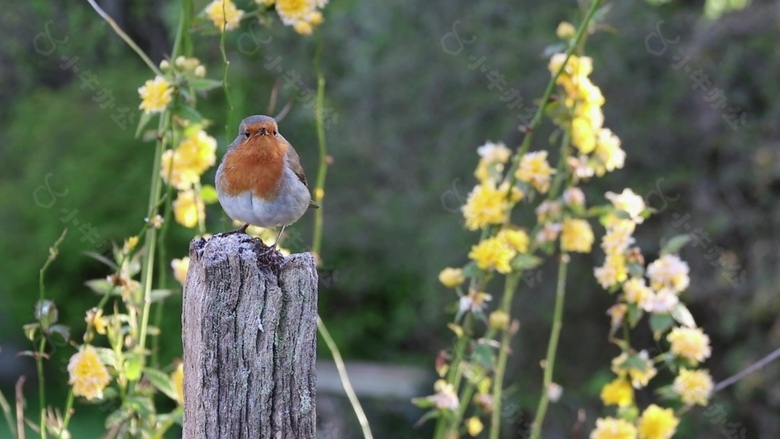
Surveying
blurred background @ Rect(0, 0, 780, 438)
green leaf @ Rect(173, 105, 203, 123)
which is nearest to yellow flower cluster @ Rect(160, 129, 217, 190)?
green leaf @ Rect(173, 105, 203, 123)

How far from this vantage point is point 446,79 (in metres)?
6.23

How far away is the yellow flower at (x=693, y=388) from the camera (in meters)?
2.37

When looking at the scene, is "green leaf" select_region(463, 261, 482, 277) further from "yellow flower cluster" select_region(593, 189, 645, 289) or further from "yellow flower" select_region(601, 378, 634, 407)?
"yellow flower" select_region(601, 378, 634, 407)

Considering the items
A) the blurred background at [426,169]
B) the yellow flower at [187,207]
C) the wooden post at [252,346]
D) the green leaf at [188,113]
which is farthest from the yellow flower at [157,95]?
the blurred background at [426,169]

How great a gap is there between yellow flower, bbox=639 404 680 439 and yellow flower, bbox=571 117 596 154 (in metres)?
0.66

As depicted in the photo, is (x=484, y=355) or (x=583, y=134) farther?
(x=583, y=134)

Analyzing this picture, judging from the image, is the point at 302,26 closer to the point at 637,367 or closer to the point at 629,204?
the point at 629,204

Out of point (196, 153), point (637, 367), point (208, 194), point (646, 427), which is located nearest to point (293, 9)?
point (196, 153)

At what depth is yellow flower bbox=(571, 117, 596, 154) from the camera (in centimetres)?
245

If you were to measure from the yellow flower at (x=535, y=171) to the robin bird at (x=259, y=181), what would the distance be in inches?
23.1

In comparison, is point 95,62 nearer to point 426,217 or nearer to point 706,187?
point 426,217

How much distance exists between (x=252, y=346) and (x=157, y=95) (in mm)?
873

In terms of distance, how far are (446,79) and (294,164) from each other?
4.16m

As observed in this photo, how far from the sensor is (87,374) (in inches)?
82.0
